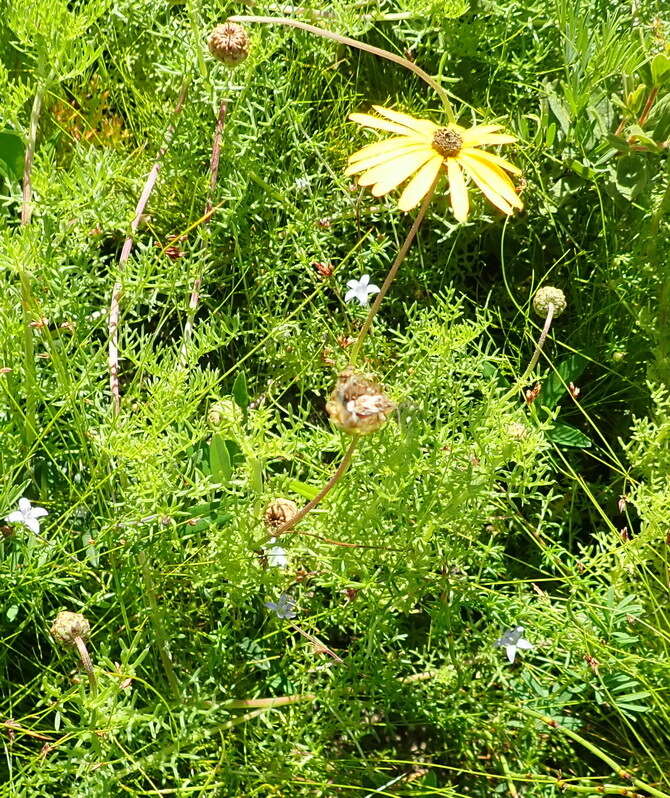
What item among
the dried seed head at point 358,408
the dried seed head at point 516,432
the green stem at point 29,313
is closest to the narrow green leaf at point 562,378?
the dried seed head at point 516,432

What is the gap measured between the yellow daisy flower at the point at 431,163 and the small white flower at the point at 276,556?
17.9 inches

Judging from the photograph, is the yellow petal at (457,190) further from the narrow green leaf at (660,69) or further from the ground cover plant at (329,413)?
the narrow green leaf at (660,69)

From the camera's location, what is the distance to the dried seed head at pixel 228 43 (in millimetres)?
1245

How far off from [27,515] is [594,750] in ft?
2.59

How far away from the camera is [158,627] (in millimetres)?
1203

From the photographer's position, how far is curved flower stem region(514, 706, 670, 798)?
122 cm

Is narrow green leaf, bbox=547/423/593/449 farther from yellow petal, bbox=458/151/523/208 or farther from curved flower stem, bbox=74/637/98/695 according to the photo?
curved flower stem, bbox=74/637/98/695

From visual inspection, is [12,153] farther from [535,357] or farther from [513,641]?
[513,641]

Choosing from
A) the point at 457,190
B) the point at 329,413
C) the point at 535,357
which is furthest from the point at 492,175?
the point at 329,413

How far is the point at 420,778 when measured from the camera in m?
1.34

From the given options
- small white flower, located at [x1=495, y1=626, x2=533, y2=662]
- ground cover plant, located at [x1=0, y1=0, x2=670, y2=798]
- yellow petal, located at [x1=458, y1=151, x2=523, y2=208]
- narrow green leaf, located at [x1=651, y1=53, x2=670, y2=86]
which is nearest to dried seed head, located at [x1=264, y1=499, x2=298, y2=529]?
ground cover plant, located at [x1=0, y1=0, x2=670, y2=798]

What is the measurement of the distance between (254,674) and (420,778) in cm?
27

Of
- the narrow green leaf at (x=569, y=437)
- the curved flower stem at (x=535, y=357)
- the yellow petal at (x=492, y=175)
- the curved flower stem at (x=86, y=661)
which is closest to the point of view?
the curved flower stem at (x=86, y=661)

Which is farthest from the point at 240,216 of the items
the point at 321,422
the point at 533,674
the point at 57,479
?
the point at 533,674
